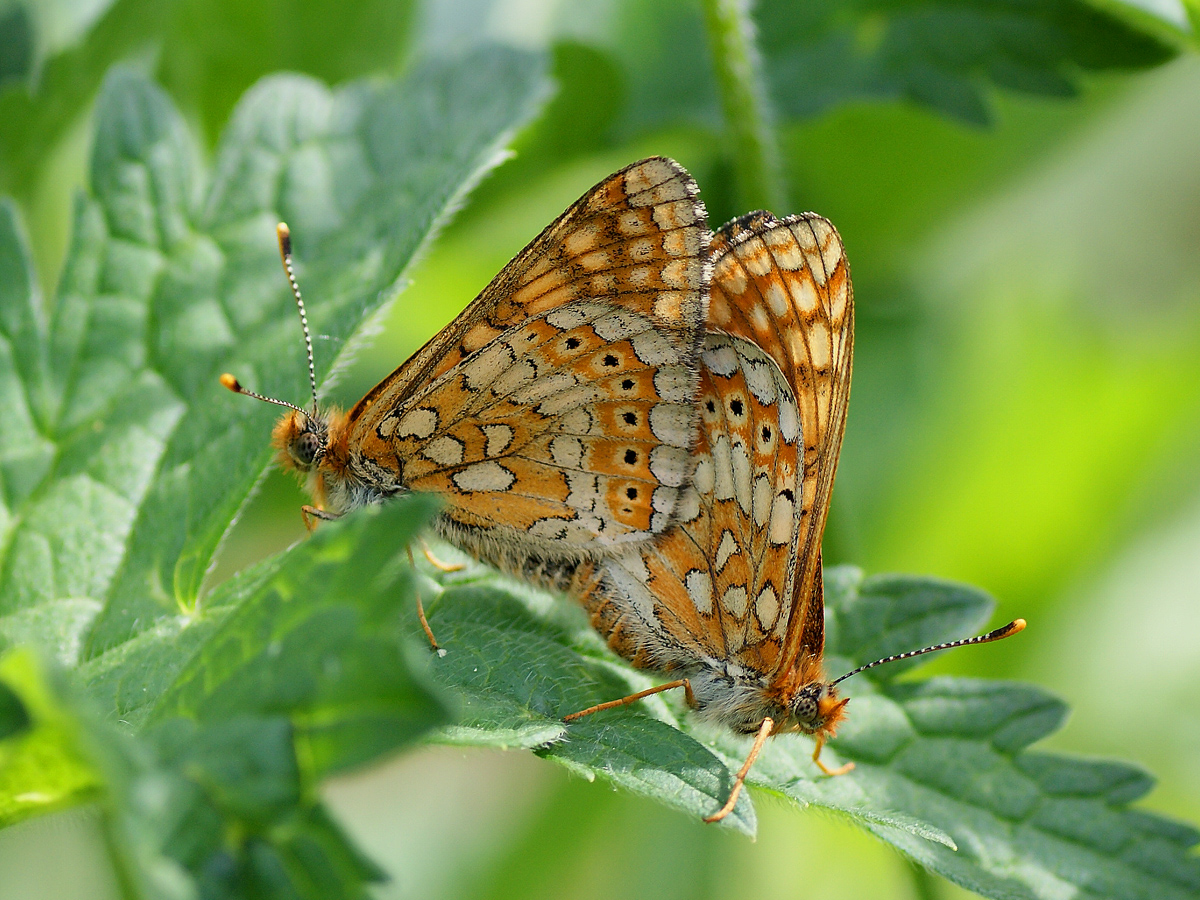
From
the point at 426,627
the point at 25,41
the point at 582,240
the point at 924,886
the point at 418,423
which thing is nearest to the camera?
the point at 426,627

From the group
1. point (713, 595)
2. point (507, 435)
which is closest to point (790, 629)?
point (713, 595)

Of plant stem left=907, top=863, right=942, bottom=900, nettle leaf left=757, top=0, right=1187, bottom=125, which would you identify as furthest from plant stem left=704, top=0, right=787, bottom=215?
plant stem left=907, top=863, right=942, bottom=900

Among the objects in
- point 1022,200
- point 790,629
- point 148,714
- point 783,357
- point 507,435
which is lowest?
point 148,714

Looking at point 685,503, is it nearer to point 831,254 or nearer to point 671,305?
point 671,305

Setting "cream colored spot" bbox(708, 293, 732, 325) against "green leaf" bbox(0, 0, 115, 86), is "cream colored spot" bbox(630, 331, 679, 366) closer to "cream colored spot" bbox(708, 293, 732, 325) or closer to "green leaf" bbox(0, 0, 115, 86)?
"cream colored spot" bbox(708, 293, 732, 325)

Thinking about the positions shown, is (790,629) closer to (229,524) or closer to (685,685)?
(685,685)

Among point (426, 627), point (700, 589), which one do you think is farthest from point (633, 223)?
point (426, 627)
